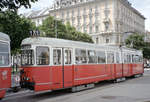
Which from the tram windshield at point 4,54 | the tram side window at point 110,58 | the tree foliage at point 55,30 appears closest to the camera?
the tram windshield at point 4,54

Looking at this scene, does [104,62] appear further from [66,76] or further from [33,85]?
[33,85]

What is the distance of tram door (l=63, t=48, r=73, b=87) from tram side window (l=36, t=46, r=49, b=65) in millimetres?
1197

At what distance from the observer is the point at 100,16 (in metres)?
71.8

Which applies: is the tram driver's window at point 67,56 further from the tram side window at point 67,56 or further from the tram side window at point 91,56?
the tram side window at point 91,56

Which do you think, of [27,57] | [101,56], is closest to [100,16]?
[101,56]

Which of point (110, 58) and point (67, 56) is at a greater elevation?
point (67, 56)

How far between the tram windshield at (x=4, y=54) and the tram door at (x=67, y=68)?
10.3 feet

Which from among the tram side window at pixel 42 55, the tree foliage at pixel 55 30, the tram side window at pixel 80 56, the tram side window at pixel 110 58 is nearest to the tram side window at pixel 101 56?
the tram side window at pixel 110 58

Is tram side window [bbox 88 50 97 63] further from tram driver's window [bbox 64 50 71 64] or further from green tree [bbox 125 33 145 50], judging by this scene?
green tree [bbox 125 33 145 50]

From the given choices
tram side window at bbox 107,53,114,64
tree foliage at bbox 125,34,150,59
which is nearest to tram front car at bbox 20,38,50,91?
tram side window at bbox 107,53,114,64

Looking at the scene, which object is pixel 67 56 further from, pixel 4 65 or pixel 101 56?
pixel 101 56

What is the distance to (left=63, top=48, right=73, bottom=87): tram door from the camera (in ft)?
38.1

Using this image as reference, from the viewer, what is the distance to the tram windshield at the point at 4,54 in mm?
9445

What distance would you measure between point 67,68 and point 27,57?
7.55 feet
